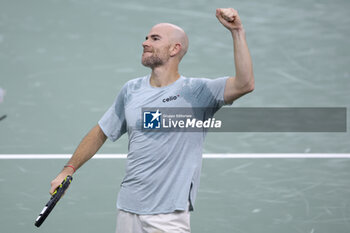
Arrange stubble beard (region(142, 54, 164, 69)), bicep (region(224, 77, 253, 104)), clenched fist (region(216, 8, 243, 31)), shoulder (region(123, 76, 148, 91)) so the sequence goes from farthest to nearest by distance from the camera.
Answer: shoulder (region(123, 76, 148, 91)) < stubble beard (region(142, 54, 164, 69)) < bicep (region(224, 77, 253, 104)) < clenched fist (region(216, 8, 243, 31))

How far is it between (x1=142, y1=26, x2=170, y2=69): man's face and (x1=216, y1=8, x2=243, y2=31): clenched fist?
2.40 ft

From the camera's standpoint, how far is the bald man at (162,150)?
177 inches

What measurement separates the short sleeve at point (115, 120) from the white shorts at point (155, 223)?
61 centimetres

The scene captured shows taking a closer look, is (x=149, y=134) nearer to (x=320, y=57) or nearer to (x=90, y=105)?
(x=90, y=105)

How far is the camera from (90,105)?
25.5 ft

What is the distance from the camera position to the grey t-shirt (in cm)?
453

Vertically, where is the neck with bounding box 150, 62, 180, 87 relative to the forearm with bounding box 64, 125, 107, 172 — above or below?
above

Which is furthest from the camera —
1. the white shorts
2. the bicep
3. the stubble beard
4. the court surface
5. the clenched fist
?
the court surface

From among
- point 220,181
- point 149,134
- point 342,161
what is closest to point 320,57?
point 342,161

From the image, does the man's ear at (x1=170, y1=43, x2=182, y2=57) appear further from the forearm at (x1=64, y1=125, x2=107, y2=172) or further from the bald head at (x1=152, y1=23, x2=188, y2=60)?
the forearm at (x1=64, y1=125, x2=107, y2=172)

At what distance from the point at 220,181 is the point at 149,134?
7.83 ft

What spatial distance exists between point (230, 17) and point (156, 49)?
2.74 ft

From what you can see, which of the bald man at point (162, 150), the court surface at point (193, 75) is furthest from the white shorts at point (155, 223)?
the court surface at point (193, 75)

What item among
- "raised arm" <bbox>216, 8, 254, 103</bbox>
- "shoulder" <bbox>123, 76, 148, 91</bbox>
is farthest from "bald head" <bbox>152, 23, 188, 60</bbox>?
"raised arm" <bbox>216, 8, 254, 103</bbox>
